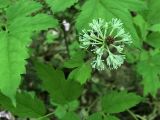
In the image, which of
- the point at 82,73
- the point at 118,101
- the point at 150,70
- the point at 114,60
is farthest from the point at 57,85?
the point at 150,70

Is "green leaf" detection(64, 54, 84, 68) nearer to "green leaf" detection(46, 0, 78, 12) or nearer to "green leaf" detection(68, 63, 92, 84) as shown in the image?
"green leaf" detection(68, 63, 92, 84)

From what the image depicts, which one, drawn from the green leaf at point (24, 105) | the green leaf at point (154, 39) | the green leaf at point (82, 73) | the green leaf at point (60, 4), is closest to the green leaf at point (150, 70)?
the green leaf at point (154, 39)

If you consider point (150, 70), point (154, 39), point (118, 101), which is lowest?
point (118, 101)

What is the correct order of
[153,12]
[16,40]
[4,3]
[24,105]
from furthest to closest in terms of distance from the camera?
[153,12], [24,105], [4,3], [16,40]

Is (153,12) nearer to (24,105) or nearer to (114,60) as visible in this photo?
(114,60)

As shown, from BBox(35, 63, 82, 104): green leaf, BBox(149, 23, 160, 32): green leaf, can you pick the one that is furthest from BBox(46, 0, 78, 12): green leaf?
BBox(149, 23, 160, 32): green leaf

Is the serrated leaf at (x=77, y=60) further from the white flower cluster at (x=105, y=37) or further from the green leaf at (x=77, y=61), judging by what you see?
the white flower cluster at (x=105, y=37)
